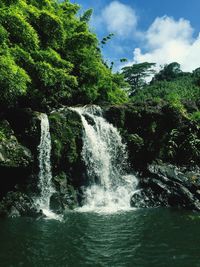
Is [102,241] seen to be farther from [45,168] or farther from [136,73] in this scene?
[136,73]

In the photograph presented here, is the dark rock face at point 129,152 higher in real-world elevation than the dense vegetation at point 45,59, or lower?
lower

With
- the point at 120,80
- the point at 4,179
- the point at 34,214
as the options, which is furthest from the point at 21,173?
the point at 120,80

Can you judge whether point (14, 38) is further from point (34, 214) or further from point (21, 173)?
point (34, 214)

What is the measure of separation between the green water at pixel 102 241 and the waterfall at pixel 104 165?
8.95ft

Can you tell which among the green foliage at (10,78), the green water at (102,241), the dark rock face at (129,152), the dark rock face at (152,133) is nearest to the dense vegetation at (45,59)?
the green foliage at (10,78)

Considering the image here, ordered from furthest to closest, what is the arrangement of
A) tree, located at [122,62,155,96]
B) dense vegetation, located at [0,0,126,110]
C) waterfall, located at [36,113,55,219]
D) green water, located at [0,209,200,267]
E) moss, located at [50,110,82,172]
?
tree, located at [122,62,155,96], moss, located at [50,110,82,172], waterfall, located at [36,113,55,219], dense vegetation, located at [0,0,126,110], green water, located at [0,209,200,267]

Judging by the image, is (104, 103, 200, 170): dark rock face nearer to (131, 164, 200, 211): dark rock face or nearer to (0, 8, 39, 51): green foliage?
(131, 164, 200, 211): dark rock face

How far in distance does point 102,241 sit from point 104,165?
8.37m

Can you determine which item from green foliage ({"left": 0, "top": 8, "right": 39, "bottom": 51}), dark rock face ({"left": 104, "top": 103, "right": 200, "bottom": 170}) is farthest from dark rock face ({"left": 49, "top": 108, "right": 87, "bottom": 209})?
green foliage ({"left": 0, "top": 8, "right": 39, "bottom": 51})

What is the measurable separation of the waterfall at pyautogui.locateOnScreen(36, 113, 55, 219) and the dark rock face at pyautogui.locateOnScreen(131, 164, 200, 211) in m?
4.66

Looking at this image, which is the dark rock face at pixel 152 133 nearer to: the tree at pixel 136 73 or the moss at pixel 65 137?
the moss at pixel 65 137

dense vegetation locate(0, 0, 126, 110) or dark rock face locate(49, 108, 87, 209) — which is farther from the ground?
dense vegetation locate(0, 0, 126, 110)

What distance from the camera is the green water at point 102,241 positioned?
10.2 meters

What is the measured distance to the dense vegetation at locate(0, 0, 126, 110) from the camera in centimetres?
1702
